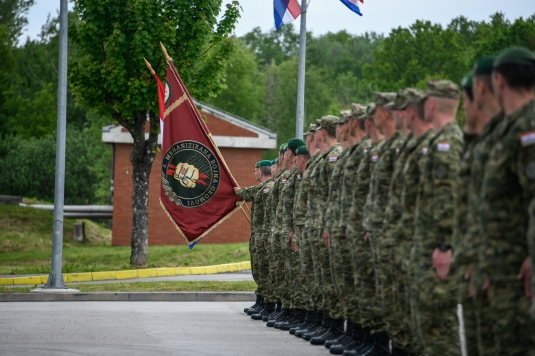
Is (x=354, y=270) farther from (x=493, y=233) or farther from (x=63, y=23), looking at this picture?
(x=63, y=23)

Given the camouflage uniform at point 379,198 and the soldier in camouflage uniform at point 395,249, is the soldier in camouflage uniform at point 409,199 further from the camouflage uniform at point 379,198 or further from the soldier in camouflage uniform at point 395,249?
the camouflage uniform at point 379,198

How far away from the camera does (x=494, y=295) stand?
5230 millimetres

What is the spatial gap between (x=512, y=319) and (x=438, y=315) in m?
1.59

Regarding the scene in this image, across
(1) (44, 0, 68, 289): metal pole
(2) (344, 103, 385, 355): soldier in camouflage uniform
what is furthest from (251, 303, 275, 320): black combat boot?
(1) (44, 0, 68, 289): metal pole

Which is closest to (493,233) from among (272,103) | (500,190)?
(500,190)

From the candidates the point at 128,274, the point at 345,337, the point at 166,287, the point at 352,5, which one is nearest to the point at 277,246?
the point at 345,337

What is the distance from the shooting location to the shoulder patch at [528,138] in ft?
16.5

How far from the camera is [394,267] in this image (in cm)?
781

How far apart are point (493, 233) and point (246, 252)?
22739 mm

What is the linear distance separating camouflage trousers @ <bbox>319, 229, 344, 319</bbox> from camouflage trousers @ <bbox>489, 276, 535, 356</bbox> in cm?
509

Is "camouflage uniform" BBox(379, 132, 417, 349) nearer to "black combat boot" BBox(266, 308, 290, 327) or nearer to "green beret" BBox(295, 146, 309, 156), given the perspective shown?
"green beret" BBox(295, 146, 309, 156)

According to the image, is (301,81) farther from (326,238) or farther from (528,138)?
(528,138)

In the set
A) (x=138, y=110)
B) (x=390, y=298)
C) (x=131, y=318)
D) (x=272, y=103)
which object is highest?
(x=272, y=103)

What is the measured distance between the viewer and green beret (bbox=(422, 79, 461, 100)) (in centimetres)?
716
